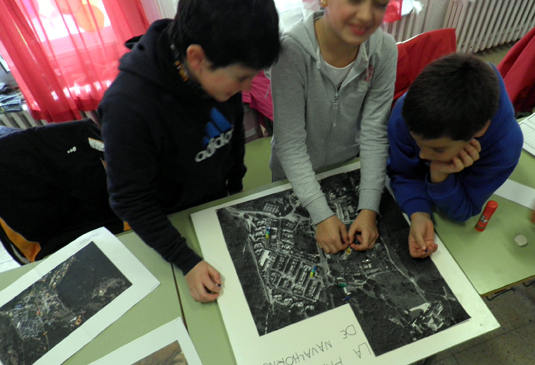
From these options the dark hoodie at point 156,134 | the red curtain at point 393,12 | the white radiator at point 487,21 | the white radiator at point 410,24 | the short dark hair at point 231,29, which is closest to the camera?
the short dark hair at point 231,29

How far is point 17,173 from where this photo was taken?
39.2 inches

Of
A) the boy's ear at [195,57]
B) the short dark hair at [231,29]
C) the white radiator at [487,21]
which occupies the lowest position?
the white radiator at [487,21]

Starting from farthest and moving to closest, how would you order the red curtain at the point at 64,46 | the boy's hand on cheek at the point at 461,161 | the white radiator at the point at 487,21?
1. the white radiator at the point at 487,21
2. the red curtain at the point at 64,46
3. the boy's hand on cheek at the point at 461,161

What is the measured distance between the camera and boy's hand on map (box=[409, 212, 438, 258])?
0.74m

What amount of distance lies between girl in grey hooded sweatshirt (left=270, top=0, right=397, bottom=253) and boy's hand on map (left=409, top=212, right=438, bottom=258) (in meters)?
0.08

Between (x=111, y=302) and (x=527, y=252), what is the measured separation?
0.92 meters

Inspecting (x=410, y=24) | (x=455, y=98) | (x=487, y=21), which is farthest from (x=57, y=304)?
(x=487, y=21)

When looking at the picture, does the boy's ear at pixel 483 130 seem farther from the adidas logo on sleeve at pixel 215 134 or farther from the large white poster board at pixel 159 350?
the large white poster board at pixel 159 350

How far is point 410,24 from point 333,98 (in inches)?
65.1

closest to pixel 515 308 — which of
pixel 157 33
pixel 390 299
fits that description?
pixel 390 299

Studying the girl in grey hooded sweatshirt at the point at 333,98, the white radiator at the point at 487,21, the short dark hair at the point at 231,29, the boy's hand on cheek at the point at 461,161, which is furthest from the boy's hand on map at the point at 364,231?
the white radiator at the point at 487,21

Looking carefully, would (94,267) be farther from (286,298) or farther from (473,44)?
(473,44)

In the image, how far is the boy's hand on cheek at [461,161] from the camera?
0.73m

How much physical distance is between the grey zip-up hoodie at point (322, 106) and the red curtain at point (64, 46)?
1016 mm
